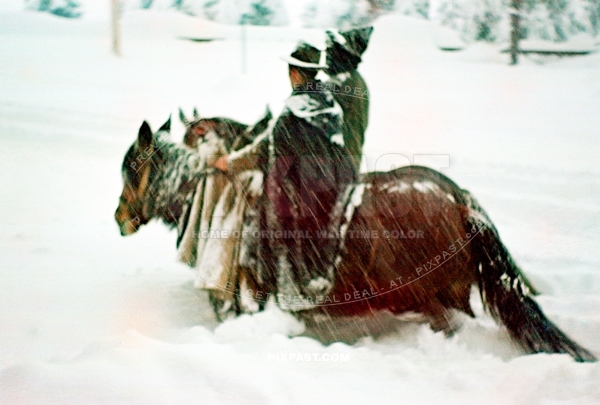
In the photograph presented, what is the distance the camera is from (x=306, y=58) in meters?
1.91

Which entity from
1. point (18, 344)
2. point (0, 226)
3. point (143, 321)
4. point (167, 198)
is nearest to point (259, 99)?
point (167, 198)

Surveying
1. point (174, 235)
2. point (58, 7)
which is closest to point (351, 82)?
point (174, 235)

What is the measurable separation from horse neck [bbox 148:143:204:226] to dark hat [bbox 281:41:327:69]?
50cm

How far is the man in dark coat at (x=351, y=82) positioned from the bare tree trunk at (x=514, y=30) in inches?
21.4

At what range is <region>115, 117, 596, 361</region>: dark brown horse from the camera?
1894 mm

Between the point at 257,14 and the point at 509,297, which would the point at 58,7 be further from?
the point at 509,297

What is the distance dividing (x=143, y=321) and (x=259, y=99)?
0.92 m

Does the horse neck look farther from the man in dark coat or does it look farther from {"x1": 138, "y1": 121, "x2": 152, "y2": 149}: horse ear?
the man in dark coat

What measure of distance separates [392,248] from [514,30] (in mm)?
954

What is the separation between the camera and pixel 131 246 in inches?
75.1

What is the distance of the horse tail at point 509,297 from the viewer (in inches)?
75.0

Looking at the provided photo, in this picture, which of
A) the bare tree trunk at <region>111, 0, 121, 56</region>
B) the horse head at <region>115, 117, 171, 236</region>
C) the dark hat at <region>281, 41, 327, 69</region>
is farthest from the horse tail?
the bare tree trunk at <region>111, 0, 121, 56</region>

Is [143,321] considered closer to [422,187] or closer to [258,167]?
[258,167]

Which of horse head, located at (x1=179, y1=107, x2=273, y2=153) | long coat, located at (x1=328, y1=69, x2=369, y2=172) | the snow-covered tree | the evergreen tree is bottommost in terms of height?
horse head, located at (x1=179, y1=107, x2=273, y2=153)
